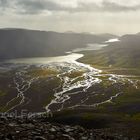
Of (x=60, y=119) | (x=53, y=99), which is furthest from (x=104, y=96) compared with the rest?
(x=60, y=119)

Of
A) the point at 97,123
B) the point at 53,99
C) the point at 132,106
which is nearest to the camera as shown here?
the point at 97,123

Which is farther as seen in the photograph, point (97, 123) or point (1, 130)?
point (97, 123)

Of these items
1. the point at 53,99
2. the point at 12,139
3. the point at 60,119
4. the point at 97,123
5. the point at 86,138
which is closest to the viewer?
the point at 12,139

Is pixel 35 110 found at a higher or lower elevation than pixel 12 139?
lower

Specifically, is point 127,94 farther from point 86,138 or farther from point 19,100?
point 86,138

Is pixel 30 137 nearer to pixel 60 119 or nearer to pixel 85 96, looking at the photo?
pixel 60 119

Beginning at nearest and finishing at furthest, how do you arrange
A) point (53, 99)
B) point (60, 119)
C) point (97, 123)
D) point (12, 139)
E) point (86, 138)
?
point (12, 139)
point (86, 138)
point (97, 123)
point (60, 119)
point (53, 99)

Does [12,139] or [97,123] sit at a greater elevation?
[12,139]

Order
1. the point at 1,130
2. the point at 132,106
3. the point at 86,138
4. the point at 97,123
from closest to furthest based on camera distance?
the point at 1,130 → the point at 86,138 → the point at 97,123 → the point at 132,106

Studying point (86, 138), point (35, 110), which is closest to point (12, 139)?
point (86, 138)
